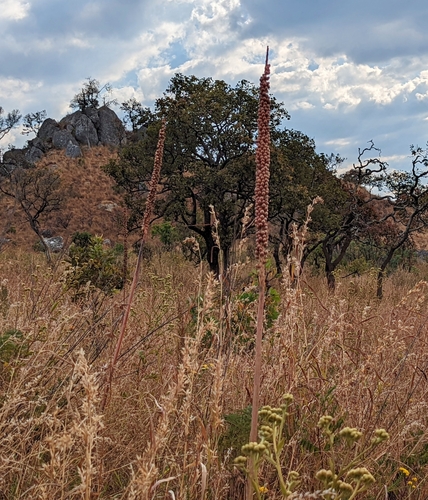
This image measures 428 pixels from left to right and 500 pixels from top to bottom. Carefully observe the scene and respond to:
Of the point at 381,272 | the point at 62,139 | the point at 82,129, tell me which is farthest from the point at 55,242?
the point at 381,272

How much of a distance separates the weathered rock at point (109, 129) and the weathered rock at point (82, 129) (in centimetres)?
86

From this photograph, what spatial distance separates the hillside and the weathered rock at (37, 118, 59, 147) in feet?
12.2

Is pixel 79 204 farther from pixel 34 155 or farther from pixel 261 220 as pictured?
pixel 261 220

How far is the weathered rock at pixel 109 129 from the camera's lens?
49938mm

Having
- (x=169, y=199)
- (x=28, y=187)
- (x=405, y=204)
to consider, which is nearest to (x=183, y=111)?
(x=169, y=199)

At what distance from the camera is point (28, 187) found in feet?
92.6

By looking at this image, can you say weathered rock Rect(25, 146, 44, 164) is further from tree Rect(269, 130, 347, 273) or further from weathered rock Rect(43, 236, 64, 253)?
tree Rect(269, 130, 347, 273)

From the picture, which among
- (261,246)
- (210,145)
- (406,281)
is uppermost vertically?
(210,145)

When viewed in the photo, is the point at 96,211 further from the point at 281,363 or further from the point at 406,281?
the point at 281,363

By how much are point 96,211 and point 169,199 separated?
24.1m

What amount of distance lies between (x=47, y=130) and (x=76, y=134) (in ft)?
11.8

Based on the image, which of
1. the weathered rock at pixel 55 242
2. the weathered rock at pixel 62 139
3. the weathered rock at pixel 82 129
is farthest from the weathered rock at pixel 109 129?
the weathered rock at pixel 55 242

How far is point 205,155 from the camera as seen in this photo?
1530 centimetres

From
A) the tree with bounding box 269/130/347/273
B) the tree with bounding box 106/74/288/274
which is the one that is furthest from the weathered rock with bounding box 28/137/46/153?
the tree with bounding box 269/130/347/273
